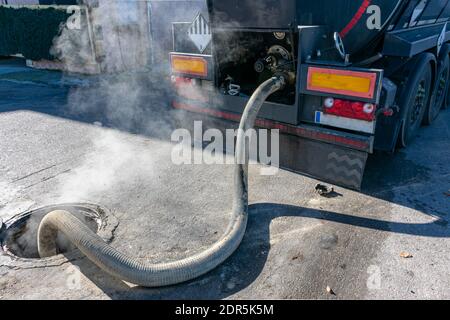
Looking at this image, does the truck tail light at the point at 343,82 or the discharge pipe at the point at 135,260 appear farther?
the truck tail light at the point at 343,82

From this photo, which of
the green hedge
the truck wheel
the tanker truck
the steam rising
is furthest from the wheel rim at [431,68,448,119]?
the green hedge

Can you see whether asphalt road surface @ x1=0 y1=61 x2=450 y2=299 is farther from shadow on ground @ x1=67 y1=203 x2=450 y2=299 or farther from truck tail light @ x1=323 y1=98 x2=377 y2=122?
truck tail light @ x1=323 y1=98 x2=377 y2=122

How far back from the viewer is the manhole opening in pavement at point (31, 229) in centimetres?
302

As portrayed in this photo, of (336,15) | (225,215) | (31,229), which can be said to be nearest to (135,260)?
(225,215)

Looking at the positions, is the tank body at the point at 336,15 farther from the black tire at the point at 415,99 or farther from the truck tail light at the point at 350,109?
the truck tail light at the point at 350,109

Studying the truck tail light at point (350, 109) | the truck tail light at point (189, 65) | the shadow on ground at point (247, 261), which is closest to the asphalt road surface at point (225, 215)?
Answer: the shadow on ground at point (247, 261)

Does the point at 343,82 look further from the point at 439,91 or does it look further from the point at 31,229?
the point at 439,91

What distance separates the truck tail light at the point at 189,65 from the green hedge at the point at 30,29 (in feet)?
21.1

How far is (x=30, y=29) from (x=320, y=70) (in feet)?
32.1

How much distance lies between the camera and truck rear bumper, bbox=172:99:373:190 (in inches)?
139

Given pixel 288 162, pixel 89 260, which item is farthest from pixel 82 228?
pixel 288 162

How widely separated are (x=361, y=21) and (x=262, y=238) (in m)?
2.38

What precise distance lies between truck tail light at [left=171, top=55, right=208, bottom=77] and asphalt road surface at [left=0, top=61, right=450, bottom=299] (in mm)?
605

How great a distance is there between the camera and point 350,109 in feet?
11.3
